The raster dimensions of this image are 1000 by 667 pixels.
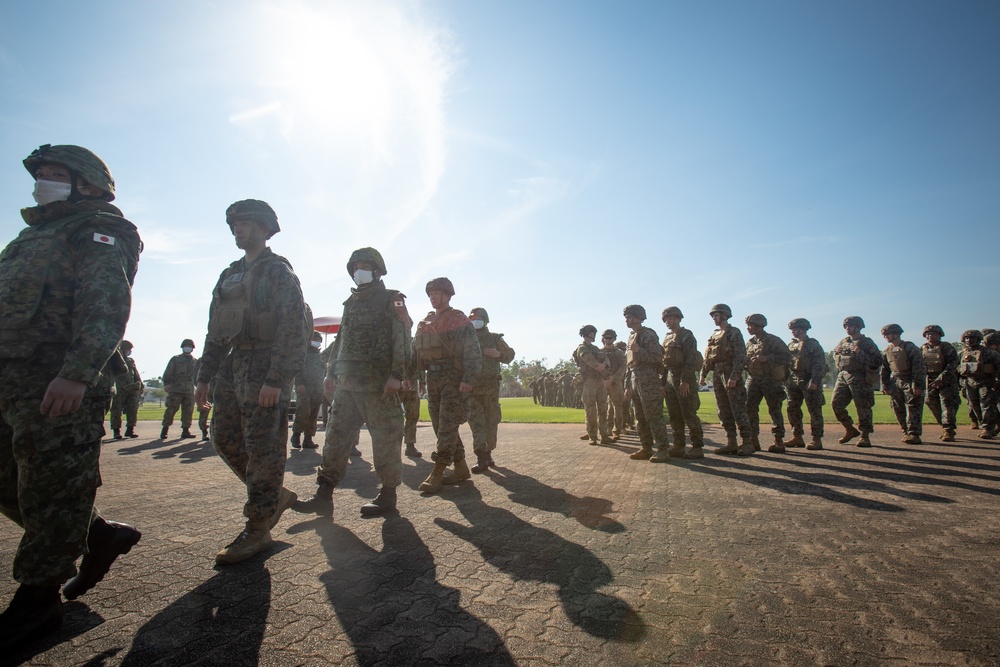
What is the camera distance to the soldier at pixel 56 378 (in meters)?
2.08

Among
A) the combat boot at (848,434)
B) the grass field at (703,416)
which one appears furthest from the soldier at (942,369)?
the grass field at (703,416)

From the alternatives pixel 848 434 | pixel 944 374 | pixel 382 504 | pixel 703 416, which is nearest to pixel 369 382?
pixel 382 504

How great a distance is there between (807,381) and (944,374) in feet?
12.2

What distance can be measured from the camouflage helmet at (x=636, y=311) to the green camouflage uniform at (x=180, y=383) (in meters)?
10.0

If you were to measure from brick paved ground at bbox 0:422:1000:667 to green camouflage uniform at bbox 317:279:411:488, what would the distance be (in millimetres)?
501

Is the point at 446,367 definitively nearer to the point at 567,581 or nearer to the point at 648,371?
the point at 567,581

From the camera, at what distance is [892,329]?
9211 millimetres

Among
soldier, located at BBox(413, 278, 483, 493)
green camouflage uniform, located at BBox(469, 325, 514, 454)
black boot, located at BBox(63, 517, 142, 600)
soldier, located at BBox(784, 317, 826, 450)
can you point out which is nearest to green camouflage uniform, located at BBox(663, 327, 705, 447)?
soldier, located at BBox(784, 317, 826, 450)

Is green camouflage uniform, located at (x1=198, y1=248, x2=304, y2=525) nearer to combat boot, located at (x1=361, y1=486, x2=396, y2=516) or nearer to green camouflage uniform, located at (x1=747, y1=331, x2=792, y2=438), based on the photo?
combat boot, located at (x1=361, y1=486, x2=396, y2=516)

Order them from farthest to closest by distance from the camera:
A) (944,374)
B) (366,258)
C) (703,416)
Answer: (703,416) < (944,374) < (366,258)

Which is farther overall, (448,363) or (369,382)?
(448,363)

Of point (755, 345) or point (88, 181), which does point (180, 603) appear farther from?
point (755, 345)

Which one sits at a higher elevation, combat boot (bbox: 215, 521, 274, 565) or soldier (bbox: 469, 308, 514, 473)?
soldier (bbox: 469, 308, 514, 473)

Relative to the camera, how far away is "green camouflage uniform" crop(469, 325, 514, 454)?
20.8ft
